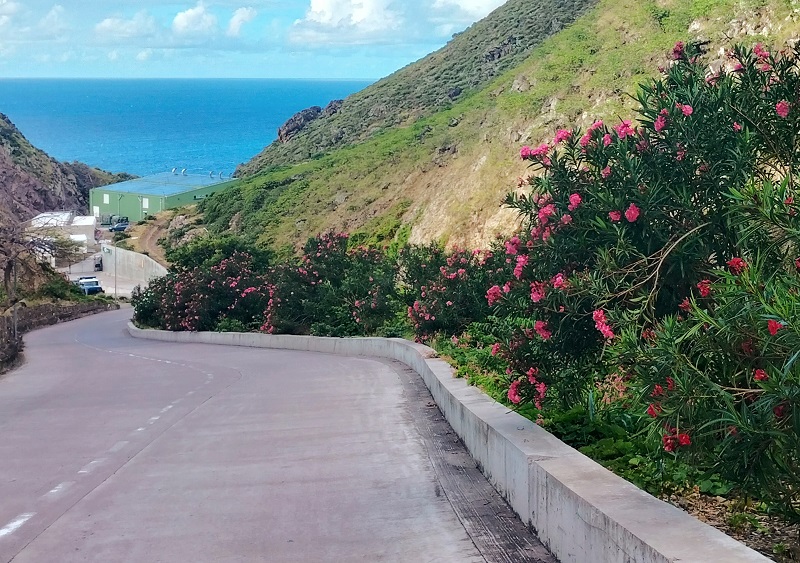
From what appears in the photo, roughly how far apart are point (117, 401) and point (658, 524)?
12.2m

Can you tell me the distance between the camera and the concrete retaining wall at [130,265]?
69125mm

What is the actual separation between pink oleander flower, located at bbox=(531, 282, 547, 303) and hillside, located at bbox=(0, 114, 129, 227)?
90597mm

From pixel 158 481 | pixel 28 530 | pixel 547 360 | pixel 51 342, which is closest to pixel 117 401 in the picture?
pixel 158 481

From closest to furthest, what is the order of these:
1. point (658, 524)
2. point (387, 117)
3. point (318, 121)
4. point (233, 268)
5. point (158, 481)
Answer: point (658, 524) → point (158, 481) → point (233, 268) → point (387, 117) → point (318, 121)

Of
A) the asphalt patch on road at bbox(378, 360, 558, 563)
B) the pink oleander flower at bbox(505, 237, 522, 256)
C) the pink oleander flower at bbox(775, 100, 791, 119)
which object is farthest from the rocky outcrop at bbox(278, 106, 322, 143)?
the pink oleander flower at bbox(775, 100, 791, 119)

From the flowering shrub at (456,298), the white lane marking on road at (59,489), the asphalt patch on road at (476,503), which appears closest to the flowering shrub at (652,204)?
the asphalt patch on road at (476,503)

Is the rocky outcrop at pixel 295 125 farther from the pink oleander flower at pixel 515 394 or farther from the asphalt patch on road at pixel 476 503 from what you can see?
the pink oleander flower at pixel 515 394

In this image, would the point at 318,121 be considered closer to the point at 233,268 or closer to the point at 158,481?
the point at 233,268

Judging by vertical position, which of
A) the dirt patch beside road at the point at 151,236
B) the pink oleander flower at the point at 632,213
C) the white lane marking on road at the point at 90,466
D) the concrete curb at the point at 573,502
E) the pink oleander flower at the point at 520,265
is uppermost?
the dirt patch beside road at the point at 151,236

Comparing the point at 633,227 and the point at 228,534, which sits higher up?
the point at 633,227

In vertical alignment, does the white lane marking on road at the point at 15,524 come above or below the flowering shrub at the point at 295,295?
below

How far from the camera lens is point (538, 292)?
7.12 m

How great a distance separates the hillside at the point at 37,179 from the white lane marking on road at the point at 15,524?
88.9 m

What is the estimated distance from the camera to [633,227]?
6.84 m
